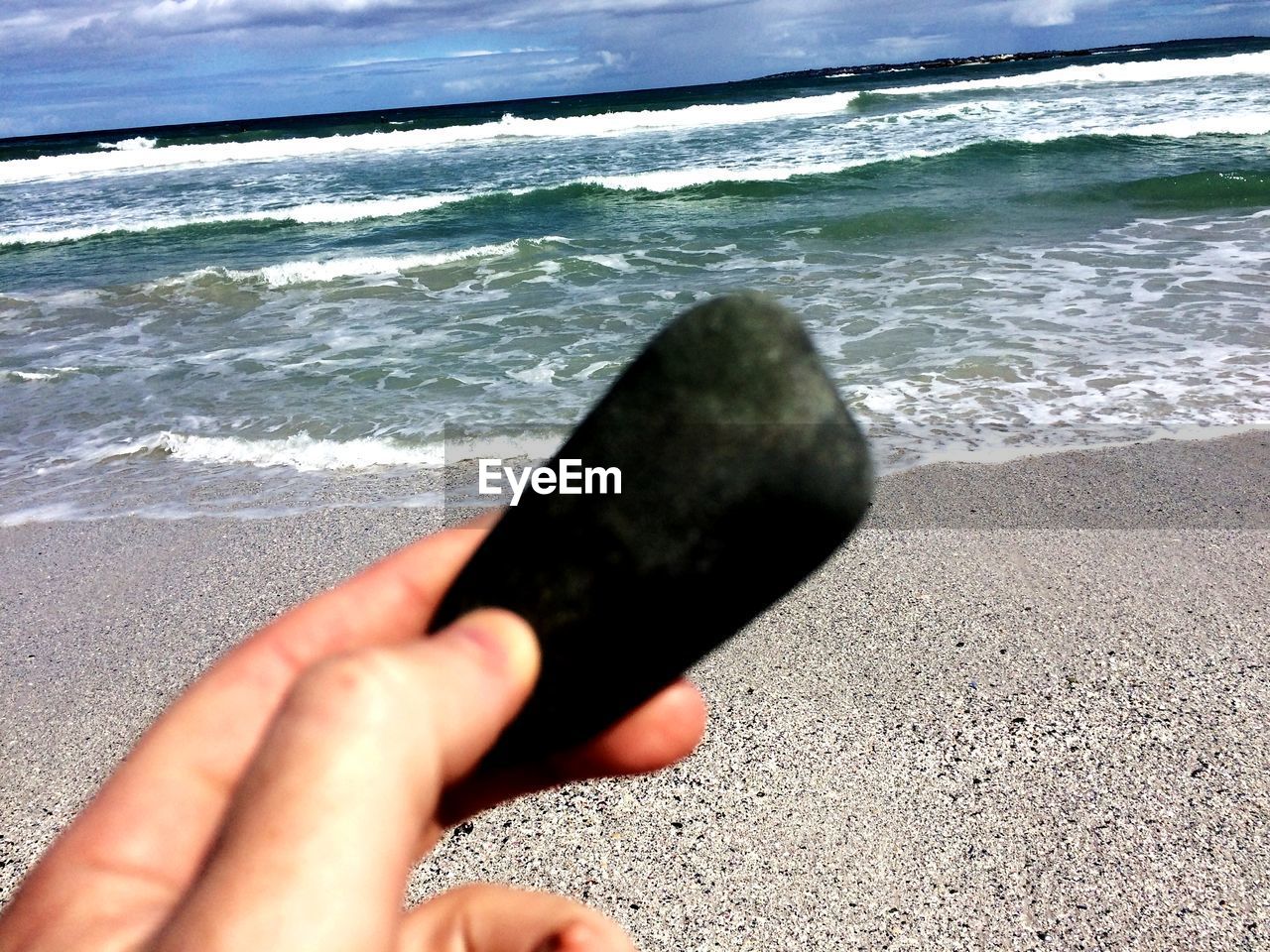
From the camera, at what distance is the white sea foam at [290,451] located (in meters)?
4.45

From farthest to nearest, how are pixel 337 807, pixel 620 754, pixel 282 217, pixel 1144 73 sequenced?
pixel 1144 73 → pixel 282 217 → pixel 620 754 → pixel 337 807

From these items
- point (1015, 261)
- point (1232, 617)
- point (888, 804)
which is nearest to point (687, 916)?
point (888, 804)

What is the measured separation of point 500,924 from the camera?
3.52 feet

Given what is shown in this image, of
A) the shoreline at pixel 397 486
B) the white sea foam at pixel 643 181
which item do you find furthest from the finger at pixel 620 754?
the white sea foam at pixel 643 181

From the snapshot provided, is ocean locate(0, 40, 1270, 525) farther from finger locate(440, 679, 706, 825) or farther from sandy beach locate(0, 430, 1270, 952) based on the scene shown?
finger locate(440, 679, 706, 825)

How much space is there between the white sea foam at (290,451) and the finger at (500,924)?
3351 millimetres

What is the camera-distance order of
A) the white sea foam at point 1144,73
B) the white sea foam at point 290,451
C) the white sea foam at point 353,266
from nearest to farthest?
the white sea foam at point 290,451 → the white sea foam at point 353,266 → the white sea foam at point 1144,73

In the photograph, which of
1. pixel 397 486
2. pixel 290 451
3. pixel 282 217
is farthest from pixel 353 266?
pixel 397 486

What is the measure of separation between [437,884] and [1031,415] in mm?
3344

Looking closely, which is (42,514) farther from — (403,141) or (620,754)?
(403,141)

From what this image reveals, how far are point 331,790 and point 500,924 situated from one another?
1.53ft

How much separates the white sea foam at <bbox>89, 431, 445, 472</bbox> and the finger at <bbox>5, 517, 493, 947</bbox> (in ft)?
10.9

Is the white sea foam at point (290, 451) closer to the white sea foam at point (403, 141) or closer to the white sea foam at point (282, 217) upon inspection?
the white sea foam at point (282, 217)

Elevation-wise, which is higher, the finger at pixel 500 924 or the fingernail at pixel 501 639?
the fingernail at pixel 501 639
